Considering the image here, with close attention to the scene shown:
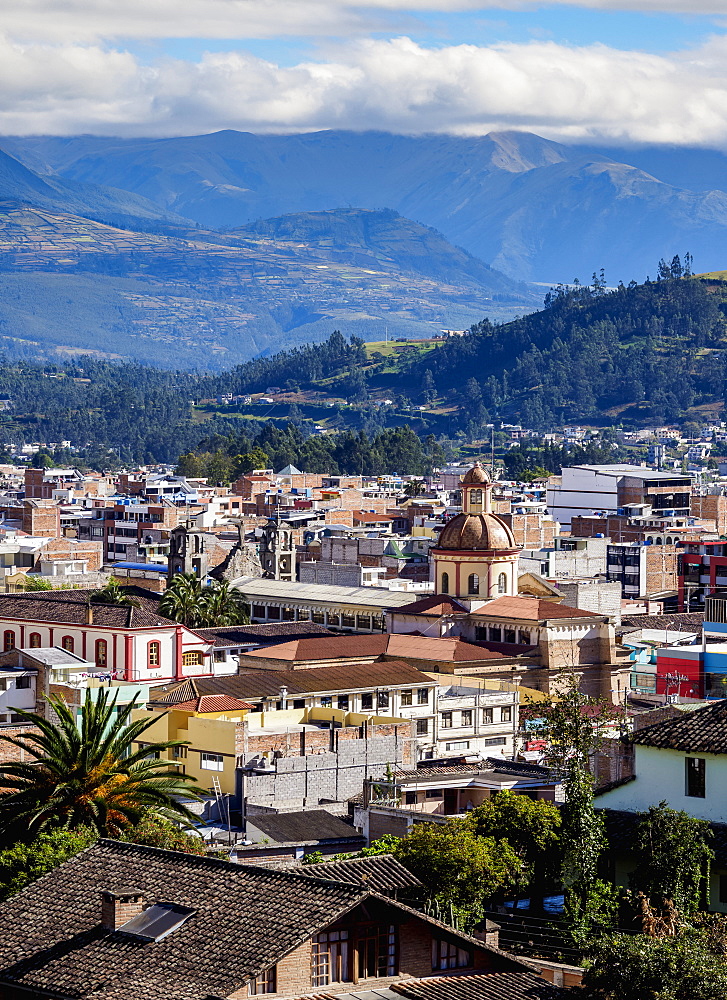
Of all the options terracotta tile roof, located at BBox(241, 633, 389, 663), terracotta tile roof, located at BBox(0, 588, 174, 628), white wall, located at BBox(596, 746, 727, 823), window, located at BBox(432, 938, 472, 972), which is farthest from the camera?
terracotta tile roof, located at BBox(0, 588, 174, 628)

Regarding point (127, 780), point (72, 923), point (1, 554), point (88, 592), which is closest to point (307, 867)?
point (72, 923)

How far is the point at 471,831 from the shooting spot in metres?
35.2

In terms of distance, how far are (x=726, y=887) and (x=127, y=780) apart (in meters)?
11.7

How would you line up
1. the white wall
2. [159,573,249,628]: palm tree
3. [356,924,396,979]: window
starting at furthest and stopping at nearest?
1. [159,573,249,628]: palm tree
2. the white wall
3. [356,924,396,979]: window

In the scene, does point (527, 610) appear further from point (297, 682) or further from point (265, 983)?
point (265, 983)

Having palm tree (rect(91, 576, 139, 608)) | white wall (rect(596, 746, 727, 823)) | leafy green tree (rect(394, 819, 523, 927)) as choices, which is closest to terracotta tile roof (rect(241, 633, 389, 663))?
palm tree (rect(91, 576, 139, 608))

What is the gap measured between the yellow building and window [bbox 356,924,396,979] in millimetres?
61070

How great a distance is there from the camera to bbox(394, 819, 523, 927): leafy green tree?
31281 mm

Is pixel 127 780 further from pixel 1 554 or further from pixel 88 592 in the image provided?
pixel 1 554

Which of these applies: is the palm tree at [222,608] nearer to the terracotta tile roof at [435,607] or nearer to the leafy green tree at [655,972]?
the terracotta tile roof at [435,607]

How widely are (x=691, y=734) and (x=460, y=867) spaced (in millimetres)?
4195

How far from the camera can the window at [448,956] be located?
25.3m

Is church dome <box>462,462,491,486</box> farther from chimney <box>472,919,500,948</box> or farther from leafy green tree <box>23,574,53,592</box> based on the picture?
chimney <box>472,919,500,948</box>

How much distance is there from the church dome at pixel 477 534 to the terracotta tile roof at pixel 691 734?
52.9 m
